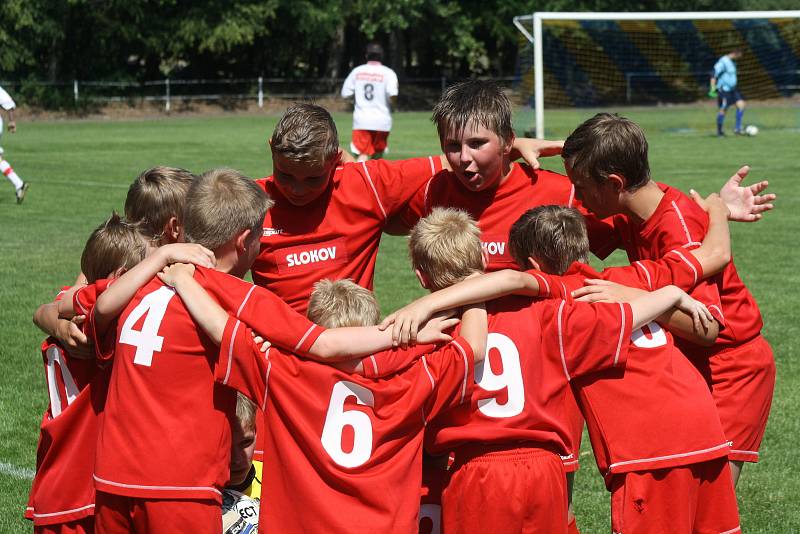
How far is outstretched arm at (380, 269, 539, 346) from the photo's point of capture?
3.25m

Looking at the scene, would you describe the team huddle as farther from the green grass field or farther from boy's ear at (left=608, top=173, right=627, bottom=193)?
the green grass field

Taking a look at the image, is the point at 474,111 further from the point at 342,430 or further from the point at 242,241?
the point at 342,430

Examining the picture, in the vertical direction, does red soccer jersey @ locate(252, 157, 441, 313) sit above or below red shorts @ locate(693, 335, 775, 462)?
above

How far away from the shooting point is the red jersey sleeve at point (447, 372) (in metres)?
3.26

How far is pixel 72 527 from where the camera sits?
3.72m

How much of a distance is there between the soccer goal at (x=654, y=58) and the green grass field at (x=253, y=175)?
2.02 meters

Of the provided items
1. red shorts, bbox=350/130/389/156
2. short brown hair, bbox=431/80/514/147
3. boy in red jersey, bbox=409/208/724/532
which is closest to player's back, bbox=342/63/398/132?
red shorts, bbox=350/130/389/156

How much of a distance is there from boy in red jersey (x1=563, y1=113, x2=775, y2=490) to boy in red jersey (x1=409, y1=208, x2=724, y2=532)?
630 mm

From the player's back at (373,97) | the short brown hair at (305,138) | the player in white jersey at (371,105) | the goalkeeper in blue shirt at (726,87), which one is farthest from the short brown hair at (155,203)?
the goalkeeper in blue shirt at (726,87)

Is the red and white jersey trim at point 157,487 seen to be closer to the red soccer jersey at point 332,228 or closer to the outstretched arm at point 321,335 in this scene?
the outstretched arm at point 321,335

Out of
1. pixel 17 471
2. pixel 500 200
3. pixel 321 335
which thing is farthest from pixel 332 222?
pixel 17 471

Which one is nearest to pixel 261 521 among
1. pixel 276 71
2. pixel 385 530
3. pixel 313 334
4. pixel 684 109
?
pixel 385 530

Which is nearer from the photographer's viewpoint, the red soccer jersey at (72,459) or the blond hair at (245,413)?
the red soccer jersey at (72,459)

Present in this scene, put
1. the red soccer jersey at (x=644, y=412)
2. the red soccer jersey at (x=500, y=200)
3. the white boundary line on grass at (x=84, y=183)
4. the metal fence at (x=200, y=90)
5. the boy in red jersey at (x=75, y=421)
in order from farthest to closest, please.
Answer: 1. the metal fence at (x=200, y=90)
2. the white boundary line on grass at (x=84, y=183)
3. the red soccer jersey at (x=500, y=200)
4. the boy in red jersey at (x=75, y=421)
5. the red soccer jersey at (x=644, y=412)
